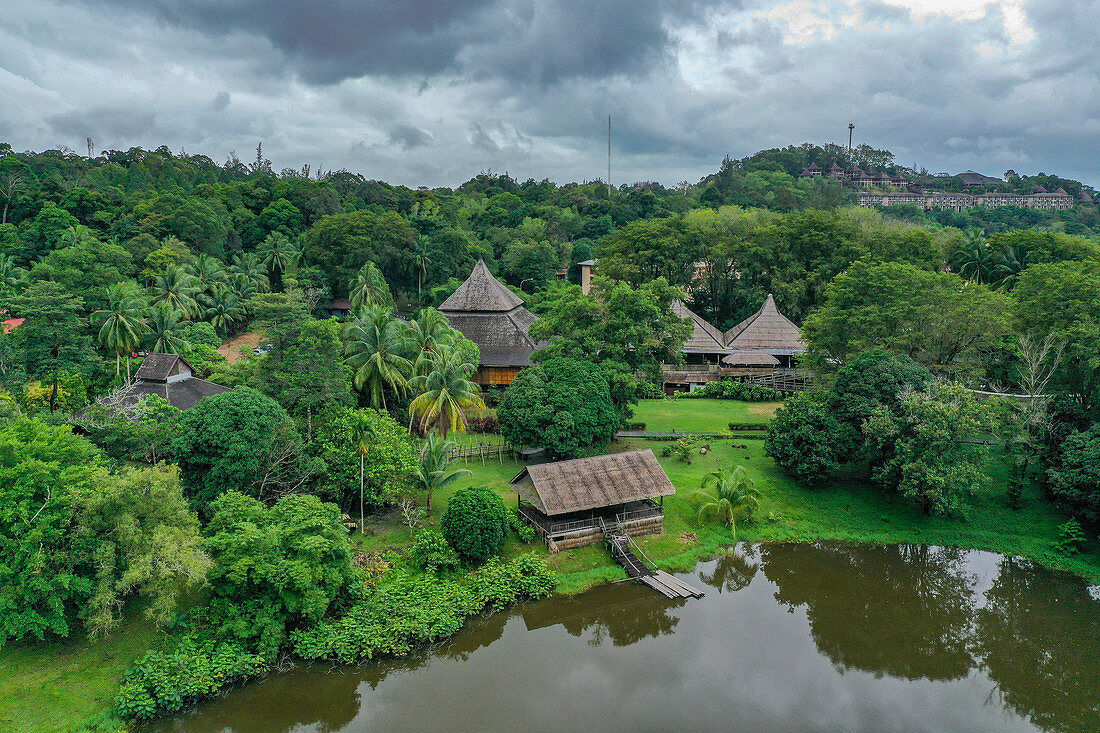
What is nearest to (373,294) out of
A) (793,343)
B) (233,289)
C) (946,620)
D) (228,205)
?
(233,289)

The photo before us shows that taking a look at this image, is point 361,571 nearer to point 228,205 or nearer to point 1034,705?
point 1034,705

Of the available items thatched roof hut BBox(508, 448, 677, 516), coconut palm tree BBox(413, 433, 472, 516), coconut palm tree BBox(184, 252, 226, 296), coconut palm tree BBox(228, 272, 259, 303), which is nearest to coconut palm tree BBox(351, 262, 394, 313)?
coconut palm tree BBox(228, 272, 259, 303)

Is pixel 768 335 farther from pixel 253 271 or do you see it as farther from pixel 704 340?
pixel 253 271

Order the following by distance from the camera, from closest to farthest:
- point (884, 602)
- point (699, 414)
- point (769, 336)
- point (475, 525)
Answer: point (884, 602) → point (475, 525) → point (699, 414) → point (769, 336)

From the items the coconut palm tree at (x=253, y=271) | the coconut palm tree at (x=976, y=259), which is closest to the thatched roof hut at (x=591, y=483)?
the coconut palm tree at (x=976, y=259)

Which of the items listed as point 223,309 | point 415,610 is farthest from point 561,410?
point 223,309

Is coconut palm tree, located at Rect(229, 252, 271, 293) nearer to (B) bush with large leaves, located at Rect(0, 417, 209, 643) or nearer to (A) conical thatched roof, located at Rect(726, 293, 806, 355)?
(A) conical thatched roof, located at Rect(726, 293, 806, 355)
